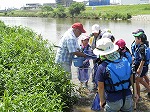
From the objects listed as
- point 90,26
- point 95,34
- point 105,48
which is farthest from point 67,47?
point 90,26

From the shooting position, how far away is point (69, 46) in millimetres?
6215

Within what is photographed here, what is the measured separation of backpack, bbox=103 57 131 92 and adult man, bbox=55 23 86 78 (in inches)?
84.4

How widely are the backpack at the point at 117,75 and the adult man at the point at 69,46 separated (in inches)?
84.4

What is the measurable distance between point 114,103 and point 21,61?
2.54 metres

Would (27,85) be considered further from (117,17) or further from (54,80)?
(117,17)

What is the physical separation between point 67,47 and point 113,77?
2.42m

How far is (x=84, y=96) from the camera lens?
7.29m

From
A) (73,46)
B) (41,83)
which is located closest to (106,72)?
(41,83)

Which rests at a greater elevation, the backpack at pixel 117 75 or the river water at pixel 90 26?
the backpack at pixel 117 75

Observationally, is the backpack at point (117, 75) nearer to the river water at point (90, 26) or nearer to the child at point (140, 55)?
the child at point (140, 55)

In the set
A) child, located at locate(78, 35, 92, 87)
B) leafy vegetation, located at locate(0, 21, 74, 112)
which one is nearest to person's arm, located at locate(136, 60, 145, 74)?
child, located at locate(78, 35, 92, 87)

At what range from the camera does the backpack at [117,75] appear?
161 inches

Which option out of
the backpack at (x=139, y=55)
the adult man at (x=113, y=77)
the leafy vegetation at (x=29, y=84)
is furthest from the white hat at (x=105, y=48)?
the backpack at (x=139, y=55)

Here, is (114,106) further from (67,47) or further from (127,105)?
(67,47)
